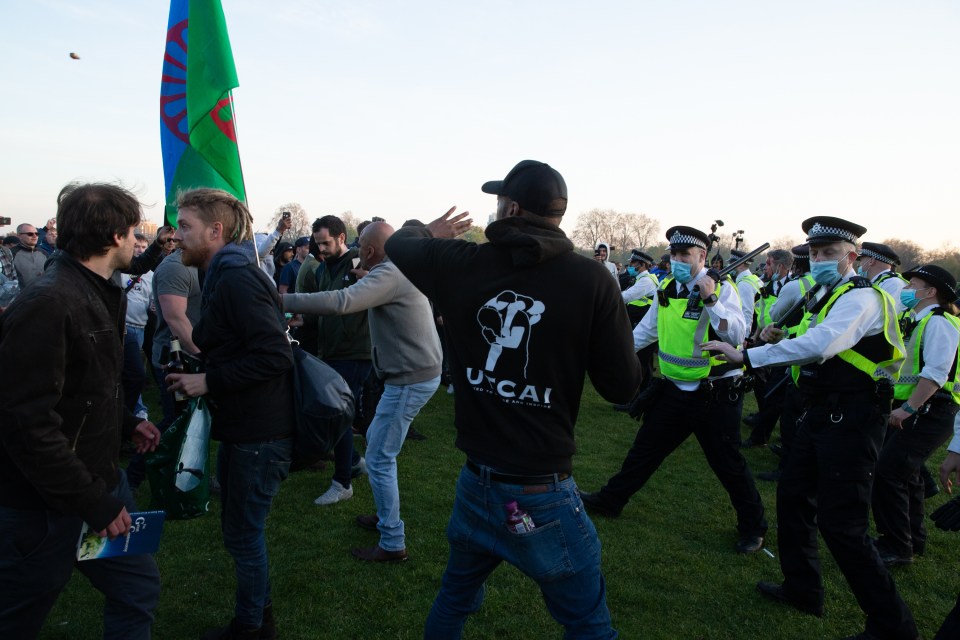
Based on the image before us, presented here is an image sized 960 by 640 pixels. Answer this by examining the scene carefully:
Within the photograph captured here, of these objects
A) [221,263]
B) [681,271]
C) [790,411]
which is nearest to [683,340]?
[681,271]

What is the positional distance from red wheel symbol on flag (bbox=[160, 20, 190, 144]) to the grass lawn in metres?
2.90

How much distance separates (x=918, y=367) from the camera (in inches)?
199

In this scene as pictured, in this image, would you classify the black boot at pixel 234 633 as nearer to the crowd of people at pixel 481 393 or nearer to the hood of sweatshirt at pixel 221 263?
the crowd of people at pixel 481 393

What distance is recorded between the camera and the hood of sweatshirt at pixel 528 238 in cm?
213

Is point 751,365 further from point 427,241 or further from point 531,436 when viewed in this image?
point 427,241

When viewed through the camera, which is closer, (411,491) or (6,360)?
(6,360)

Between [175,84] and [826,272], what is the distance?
15.5ft

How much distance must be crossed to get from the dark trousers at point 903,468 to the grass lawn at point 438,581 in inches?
10.9

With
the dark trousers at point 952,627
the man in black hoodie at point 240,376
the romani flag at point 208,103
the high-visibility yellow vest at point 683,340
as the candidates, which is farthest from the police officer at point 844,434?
the romani flag at point 208,103

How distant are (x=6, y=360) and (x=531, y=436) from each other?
1.69m

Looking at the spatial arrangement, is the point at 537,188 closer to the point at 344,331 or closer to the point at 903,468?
the point at 344,331

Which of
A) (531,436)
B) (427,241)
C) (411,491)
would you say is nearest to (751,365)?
(531,436)

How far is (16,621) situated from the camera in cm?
203

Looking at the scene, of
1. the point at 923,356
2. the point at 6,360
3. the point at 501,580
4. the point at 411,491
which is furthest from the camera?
the point at 411,491
